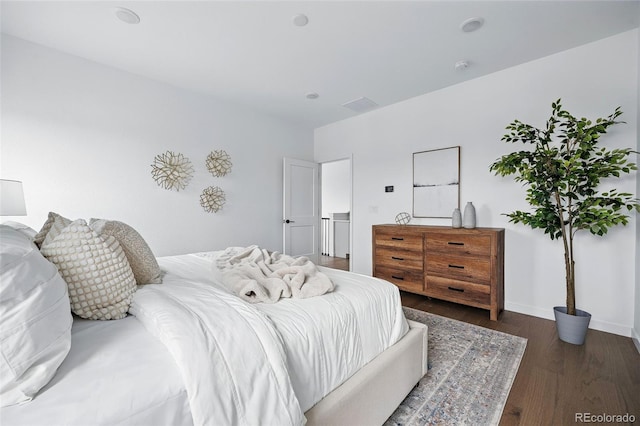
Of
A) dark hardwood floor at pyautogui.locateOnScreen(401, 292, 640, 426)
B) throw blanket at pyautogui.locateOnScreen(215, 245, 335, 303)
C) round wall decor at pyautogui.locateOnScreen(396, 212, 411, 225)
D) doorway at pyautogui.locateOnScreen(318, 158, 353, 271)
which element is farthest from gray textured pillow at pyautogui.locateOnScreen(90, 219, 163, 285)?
doorway at pyautogui.locateOnScreen(318, 158, 353, 271)

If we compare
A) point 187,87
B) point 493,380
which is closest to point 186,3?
point 187,87

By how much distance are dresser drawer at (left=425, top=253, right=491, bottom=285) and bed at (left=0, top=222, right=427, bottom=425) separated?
1780mm

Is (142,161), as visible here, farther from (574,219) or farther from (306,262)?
(574,219)

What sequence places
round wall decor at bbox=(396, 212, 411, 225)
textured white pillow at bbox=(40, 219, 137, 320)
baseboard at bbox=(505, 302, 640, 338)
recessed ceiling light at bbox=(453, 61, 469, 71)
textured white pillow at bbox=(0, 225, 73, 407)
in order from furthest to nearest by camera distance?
round wall decor at bbox=(396, 212, 411, 225) < recessed ceiling light at bbox=(453, 61, 469, 71) < baseboard at bbox=(505, 302, 640, 338) < textured white pillow at bbox=(40, 219, 137, 320) < textured white pillow at bbox=(0, 225, 73, 407)

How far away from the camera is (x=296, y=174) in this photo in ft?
15.1

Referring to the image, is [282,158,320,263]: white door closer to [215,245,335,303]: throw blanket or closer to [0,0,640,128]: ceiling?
[0,0,640,128]: ceiling

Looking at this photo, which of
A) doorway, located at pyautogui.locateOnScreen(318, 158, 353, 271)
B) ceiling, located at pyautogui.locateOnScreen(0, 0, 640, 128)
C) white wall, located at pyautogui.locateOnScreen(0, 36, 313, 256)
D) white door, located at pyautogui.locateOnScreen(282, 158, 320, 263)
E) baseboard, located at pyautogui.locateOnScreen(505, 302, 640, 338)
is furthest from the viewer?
doorway, located at pyautogui.locateOnScreen(318, 158, 353, 271)

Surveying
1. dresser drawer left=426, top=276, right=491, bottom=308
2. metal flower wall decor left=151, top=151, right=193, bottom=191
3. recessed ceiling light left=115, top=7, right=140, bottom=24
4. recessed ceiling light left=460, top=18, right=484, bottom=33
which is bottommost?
dresser drawer left=426, top=276, right=491, bottom=308

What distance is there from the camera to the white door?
4.45m

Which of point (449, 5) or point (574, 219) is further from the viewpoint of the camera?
point (574, 219)

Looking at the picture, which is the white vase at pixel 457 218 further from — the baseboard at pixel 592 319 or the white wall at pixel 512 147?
the baseboard at pixel 592 319

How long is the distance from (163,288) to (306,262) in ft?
2.70

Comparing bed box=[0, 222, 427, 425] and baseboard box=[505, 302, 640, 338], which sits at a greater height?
bed box=[0, 222, 427, 425]

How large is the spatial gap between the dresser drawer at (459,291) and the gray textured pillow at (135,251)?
274cm
